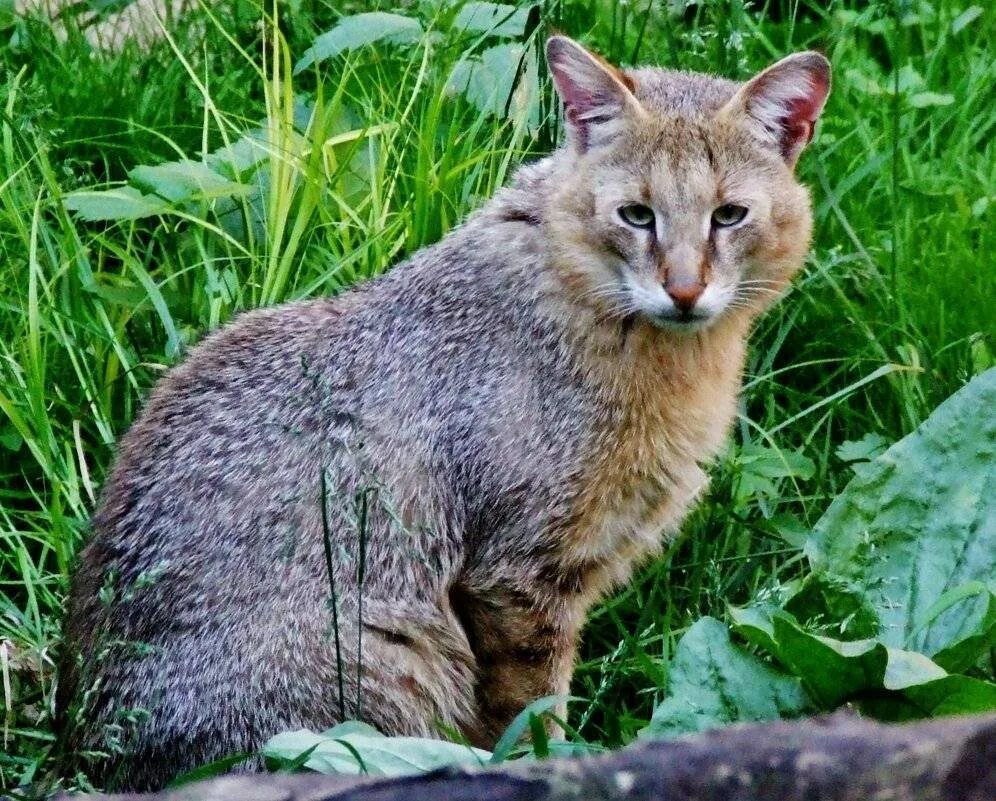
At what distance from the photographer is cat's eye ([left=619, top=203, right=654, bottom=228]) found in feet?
12.0

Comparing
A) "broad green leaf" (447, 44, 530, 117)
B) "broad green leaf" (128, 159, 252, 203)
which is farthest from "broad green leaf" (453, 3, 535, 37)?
"broad green leaf" (128, 159, 252, 203)

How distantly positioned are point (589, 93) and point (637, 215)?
33cm

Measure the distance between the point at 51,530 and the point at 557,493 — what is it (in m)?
1.39

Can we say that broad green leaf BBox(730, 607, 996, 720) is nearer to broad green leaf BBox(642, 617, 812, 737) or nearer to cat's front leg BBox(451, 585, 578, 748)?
broad green leaf BBox(642, 617, 812, 737)

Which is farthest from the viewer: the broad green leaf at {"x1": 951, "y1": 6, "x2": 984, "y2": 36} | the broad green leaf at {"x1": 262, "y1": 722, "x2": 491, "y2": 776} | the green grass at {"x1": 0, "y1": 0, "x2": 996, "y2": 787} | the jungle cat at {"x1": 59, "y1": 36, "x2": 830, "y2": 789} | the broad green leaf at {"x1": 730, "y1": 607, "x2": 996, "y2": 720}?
the broad green leaf at {"x1": 951, "y1": 6, "x2": 984, "y2": 36}

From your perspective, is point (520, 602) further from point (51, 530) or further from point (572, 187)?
point (51, 530)

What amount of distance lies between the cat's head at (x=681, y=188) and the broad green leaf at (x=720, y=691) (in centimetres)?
80

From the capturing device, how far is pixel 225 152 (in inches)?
186

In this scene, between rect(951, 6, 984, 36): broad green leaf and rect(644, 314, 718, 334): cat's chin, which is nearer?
rect(644, 314, 718, 334): cat's chin

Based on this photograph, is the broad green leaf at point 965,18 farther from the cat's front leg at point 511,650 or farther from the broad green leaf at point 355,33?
the cat's front leg at point 511,650

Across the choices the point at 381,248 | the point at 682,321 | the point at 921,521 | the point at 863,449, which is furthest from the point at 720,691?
the point at 381,248

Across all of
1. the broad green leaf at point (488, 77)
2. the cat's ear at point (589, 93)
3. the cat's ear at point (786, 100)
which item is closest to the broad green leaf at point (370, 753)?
the cat's ear at point (589, 93)

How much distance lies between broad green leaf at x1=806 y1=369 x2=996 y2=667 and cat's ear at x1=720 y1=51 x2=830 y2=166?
0.76 m

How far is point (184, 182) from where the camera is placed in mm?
4574
